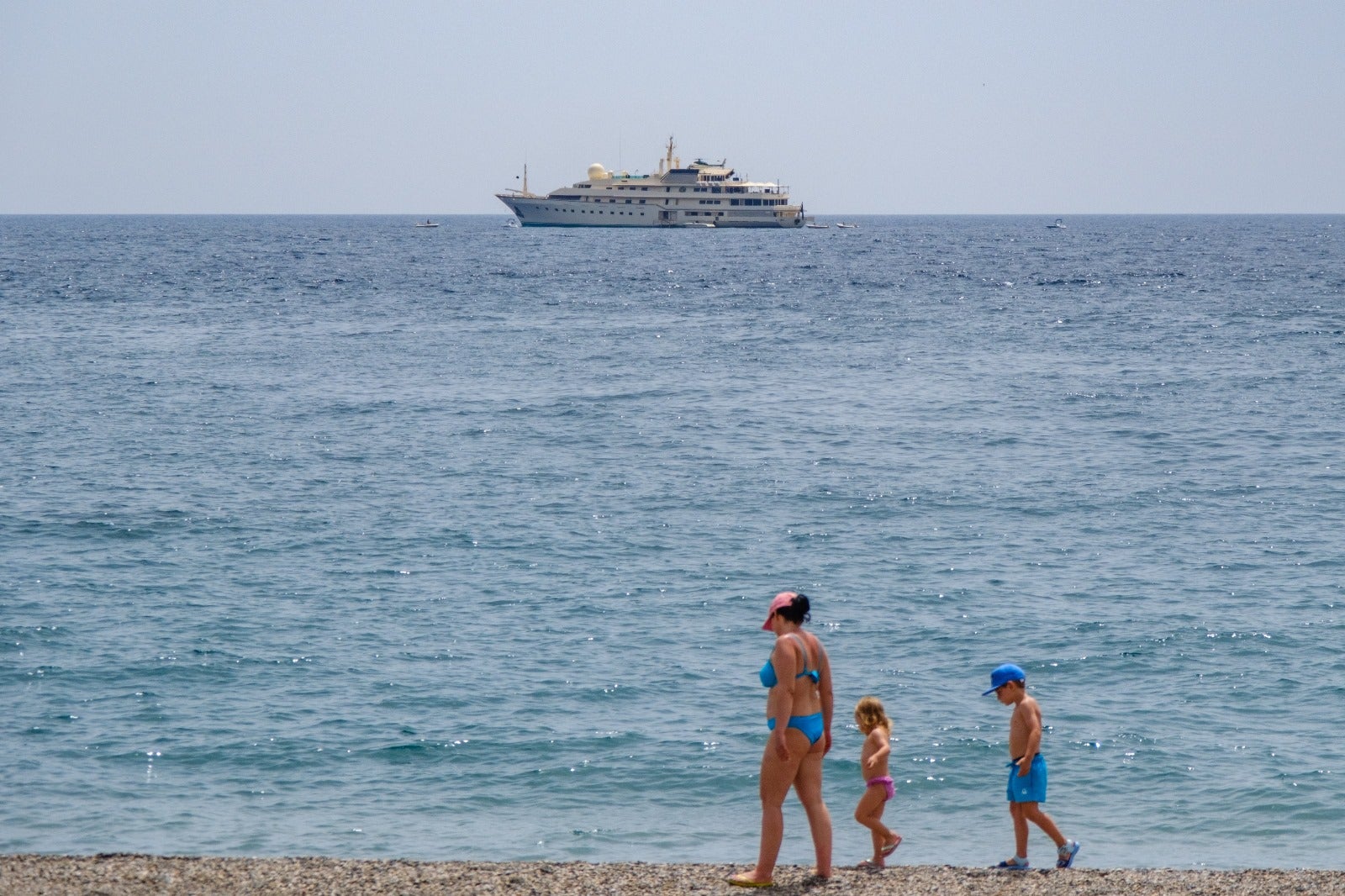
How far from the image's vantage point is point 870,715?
29.6 feet

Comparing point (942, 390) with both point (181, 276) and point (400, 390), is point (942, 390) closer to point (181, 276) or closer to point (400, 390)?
point (400, 390)

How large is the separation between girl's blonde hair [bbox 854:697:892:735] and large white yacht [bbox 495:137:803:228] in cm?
A: 14366

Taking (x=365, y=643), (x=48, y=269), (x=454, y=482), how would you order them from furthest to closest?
(x=48, y=269), (x=454, y=482), (x=365, y=643)

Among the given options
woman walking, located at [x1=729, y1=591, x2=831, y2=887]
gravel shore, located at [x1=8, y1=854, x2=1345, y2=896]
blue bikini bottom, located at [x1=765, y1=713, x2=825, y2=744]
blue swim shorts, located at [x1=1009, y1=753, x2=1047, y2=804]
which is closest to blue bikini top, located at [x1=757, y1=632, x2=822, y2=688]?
woman walking, located at [x1=729, y1=591, x2=831, y2=887]

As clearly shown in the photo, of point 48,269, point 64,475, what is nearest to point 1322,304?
point 64,475

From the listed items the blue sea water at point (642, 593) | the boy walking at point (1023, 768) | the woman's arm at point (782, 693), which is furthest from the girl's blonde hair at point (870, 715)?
the blue sea water at point (642, 593)

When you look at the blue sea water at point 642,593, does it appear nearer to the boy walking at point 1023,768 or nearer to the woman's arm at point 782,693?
the boy walking at point 1023,768

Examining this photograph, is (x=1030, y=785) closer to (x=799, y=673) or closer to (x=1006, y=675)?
(x=1006, y=675)

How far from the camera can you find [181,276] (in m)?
81.6

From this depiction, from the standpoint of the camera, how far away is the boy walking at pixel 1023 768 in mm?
A: 8758

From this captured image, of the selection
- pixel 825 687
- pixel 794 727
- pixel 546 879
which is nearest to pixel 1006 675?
pixel 825 687

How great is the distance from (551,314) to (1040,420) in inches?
1209

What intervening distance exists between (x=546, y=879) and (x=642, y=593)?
9.81 m

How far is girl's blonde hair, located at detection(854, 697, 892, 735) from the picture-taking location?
8.98 m
